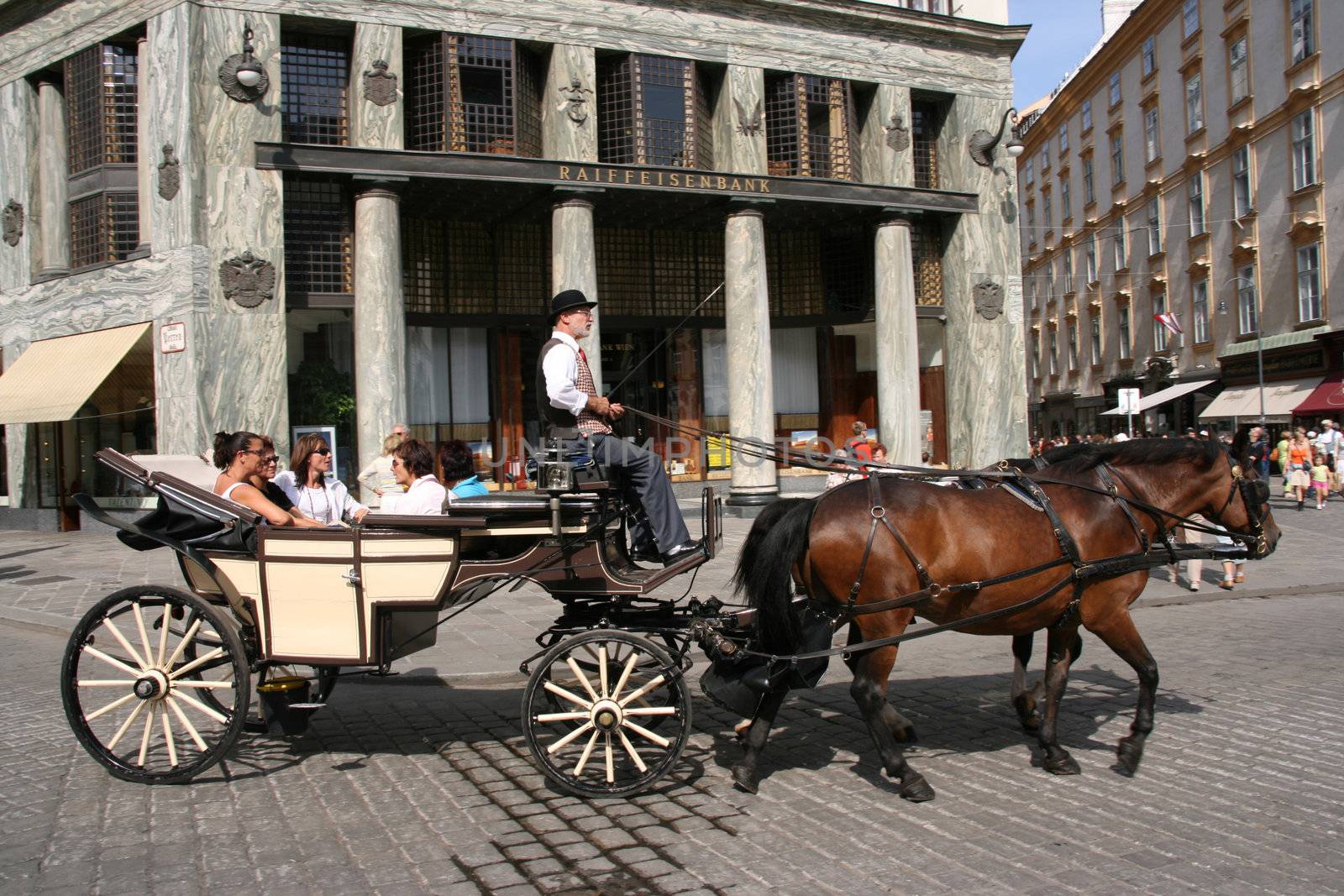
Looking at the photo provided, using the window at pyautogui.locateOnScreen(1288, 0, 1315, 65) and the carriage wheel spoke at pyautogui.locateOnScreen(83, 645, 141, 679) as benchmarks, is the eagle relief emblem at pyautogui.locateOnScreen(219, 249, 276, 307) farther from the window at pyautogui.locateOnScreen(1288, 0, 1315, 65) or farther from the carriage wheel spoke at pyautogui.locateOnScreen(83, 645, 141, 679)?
the window at pyautogui.locateOnScreen(1288, 0, 1315, 65)

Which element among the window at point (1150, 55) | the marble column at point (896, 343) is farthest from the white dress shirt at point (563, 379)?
the window at point (1150, 55)

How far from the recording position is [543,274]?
70.9 ft

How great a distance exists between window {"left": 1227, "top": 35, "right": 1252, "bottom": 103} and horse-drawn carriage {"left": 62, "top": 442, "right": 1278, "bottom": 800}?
35.3 metres

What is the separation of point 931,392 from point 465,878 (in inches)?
840

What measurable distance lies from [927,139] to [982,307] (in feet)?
13.6

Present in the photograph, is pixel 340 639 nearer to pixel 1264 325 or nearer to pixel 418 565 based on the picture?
pixel 418 565

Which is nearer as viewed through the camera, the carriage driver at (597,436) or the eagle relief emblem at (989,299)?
the carriage driver at (597,436)

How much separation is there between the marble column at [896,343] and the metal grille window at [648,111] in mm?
4449

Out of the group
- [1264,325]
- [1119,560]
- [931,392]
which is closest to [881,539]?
[1119,560]

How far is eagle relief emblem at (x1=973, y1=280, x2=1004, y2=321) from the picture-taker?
22500 millimetres

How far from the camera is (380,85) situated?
58.6 ft

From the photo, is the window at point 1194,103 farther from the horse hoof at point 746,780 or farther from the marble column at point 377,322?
the horse hoof at point 746,780

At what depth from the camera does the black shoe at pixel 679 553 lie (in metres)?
5.66

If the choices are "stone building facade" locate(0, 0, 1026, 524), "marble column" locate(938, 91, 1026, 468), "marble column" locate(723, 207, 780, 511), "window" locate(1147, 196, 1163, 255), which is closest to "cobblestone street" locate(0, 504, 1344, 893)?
"stone building facade" locate(0, 0, 1026, 524)
